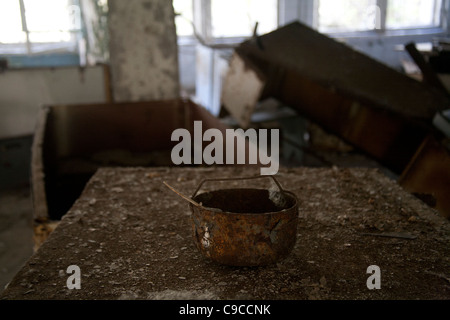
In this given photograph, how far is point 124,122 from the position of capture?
3736 millimetres

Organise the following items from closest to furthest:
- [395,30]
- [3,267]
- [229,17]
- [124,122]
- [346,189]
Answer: [346,189] < [3,267] < [124,122] < [229,17] < [395,30]

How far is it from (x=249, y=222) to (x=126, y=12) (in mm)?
3219

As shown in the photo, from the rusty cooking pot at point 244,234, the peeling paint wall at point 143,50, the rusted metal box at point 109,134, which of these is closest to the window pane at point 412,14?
the peeling paint wall at point 143,50

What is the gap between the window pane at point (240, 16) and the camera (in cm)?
837

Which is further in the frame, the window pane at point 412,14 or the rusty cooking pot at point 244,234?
the window pane at point 412,14

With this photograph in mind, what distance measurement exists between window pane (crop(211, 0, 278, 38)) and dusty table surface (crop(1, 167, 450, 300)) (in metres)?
7.00

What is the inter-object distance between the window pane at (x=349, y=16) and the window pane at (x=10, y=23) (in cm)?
584

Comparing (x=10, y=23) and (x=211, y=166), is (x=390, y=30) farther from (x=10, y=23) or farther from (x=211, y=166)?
(x=211, y=166)

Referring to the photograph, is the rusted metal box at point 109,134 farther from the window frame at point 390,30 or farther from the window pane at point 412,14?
the window pane at point 412,14

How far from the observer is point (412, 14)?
9.20 meters

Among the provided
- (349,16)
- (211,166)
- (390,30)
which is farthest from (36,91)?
(390,30)

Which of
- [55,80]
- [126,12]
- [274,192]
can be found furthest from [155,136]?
[274,192]
